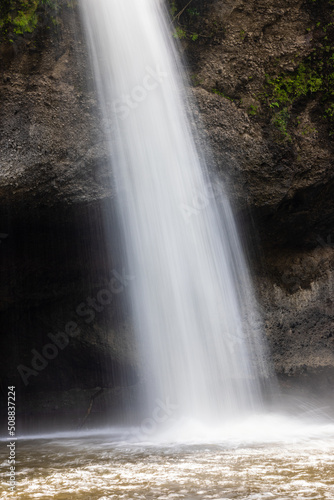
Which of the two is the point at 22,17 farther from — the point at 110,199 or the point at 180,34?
the point at 110,199

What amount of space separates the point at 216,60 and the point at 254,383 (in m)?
5.22

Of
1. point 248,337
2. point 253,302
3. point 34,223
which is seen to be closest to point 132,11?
point 34,223

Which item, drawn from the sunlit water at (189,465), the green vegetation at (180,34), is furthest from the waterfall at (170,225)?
the sunlit water at (189,465)

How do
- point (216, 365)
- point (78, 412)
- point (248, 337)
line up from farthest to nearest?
point (78, 412), point (248, 337), point (216, 365)

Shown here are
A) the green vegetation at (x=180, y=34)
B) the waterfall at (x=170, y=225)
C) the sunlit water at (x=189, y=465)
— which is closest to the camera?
the sunlit water at (x=189, y=465)

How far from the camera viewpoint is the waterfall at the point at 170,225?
261 inches

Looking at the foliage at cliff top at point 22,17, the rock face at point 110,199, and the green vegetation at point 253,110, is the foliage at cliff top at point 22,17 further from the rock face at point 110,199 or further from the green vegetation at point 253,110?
the green vegetation at point 253,110

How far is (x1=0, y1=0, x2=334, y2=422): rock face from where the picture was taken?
20.7 ft

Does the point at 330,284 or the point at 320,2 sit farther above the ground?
the point at 320,2

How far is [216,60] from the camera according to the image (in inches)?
281

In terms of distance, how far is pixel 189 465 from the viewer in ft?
12.4

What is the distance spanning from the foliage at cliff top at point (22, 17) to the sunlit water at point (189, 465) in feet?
19.1

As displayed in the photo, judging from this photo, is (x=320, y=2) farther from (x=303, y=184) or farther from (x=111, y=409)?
(x=111, y=409)

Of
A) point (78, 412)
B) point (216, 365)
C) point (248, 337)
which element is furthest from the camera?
point (78, 412)
